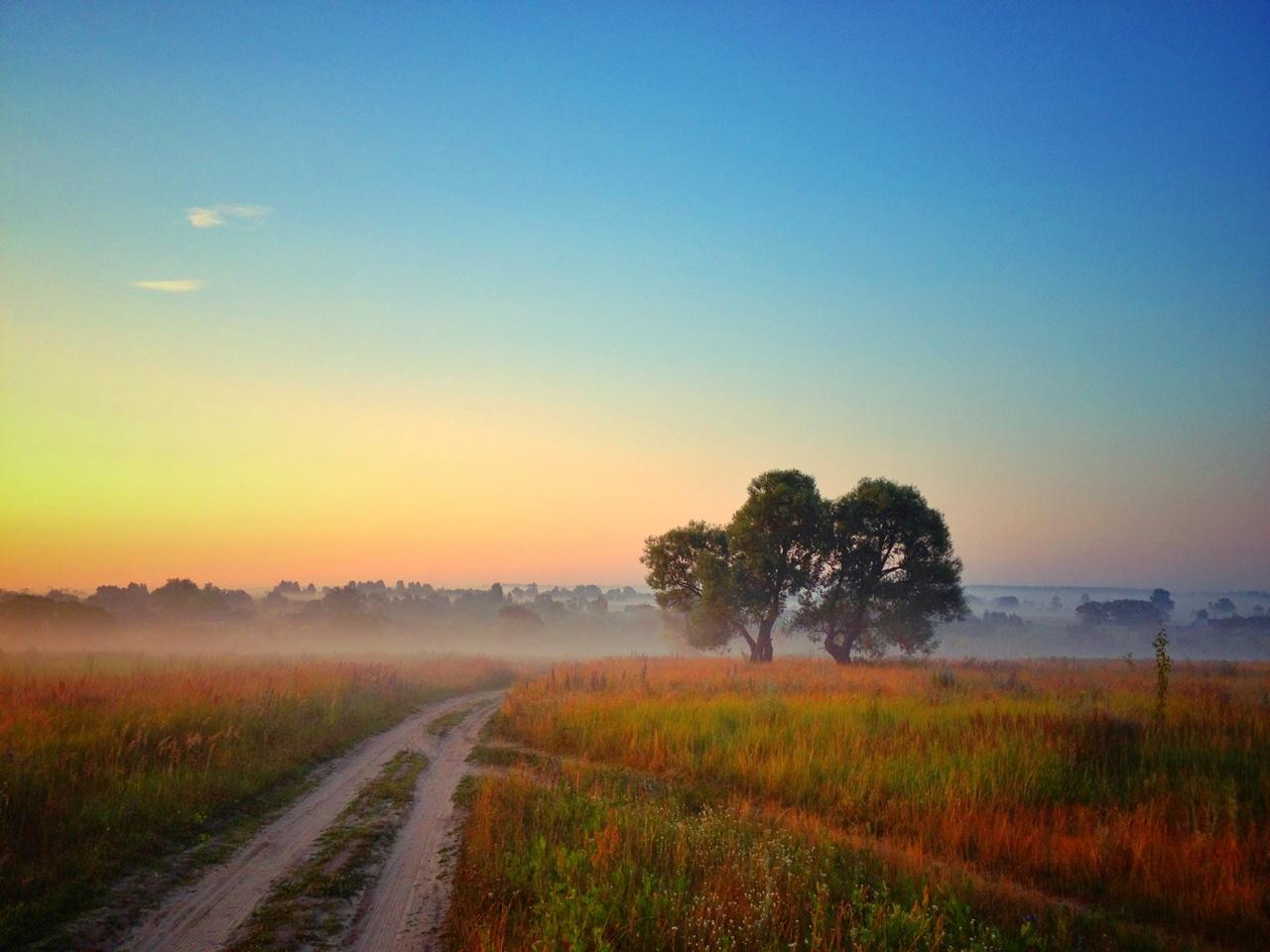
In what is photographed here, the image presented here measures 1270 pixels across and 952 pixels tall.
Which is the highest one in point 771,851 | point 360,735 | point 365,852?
point 771,851

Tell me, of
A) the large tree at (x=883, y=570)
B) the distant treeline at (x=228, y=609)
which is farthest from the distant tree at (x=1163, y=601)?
the large tree at (x=883, y=570)

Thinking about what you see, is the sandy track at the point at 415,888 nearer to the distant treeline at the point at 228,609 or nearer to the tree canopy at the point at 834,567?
the tree canopy at the point at 834,567

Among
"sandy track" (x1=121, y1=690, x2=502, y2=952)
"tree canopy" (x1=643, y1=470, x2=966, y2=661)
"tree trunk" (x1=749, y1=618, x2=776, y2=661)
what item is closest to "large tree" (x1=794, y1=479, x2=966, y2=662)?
"tree canopy" (x1=643, y1=470, x2=966, y2=661)

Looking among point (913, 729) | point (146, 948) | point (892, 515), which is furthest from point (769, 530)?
point (146, 948)

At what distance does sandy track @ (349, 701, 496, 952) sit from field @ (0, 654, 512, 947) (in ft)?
9.16

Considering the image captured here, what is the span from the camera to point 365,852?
8.16m

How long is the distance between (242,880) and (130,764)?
520 centimetres

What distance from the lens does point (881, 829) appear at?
9.02 meters

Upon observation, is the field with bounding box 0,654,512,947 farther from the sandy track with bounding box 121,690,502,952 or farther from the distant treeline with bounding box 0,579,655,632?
the distant treeline with bounding box 0,579,655,632

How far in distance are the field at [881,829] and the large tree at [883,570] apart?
19.2 meters

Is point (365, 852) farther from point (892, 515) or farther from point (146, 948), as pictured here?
point (892, 515)

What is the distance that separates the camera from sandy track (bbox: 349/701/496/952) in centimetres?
603

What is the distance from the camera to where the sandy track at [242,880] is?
5.99 metres

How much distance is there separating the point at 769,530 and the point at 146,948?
3273cm
